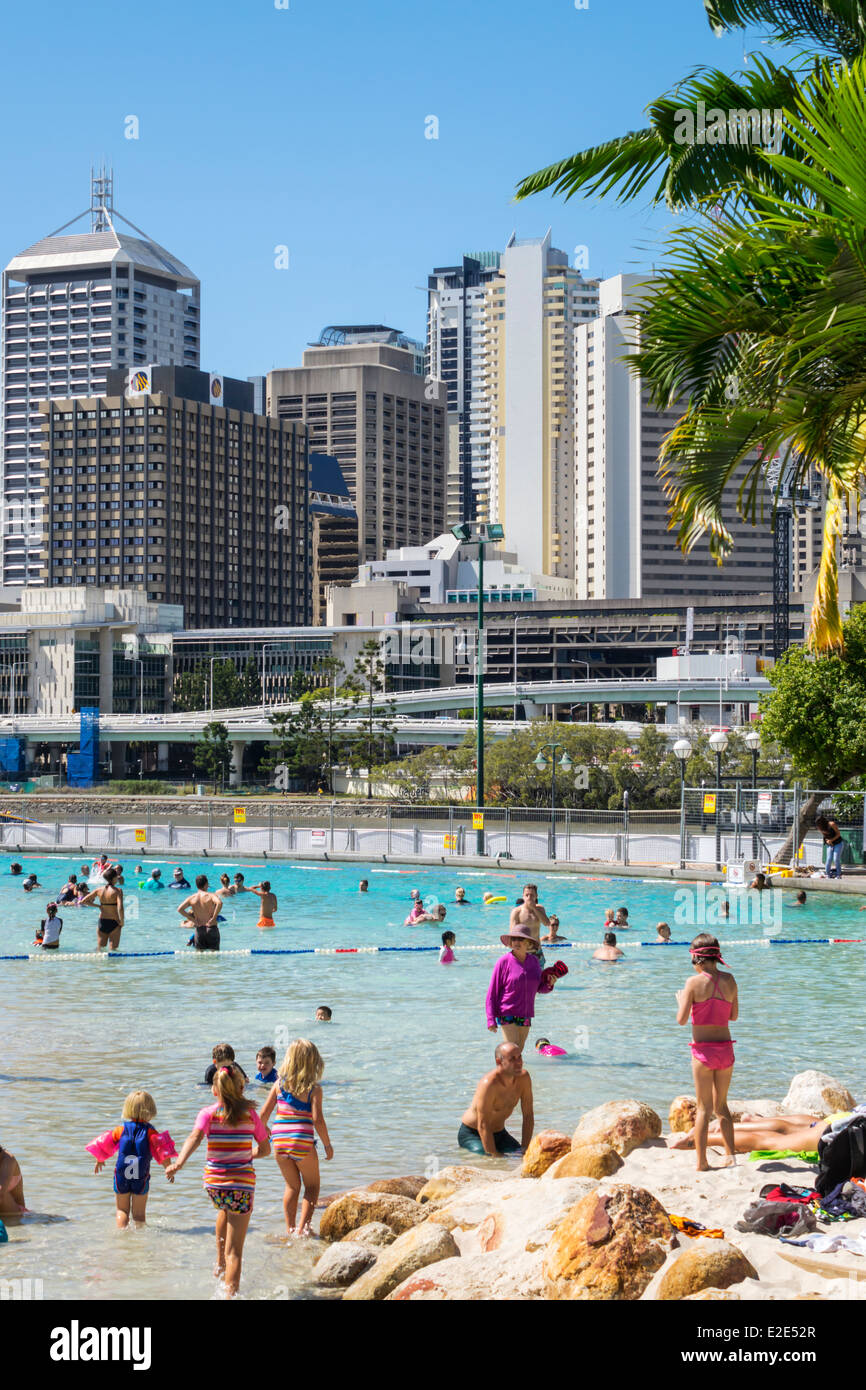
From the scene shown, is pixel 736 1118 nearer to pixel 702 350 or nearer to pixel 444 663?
pixel 702 350

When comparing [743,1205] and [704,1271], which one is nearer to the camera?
[704,1271]

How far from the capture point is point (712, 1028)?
11312 millimetres

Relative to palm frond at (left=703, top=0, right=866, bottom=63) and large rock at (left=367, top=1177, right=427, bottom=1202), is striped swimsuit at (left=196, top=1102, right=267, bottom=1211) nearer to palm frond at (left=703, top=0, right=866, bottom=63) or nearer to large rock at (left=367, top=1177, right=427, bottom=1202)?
large rock at (left=367, top=1177, right=427, bottom=1202)

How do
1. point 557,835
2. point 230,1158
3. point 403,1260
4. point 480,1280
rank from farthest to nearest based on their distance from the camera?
point 557,835 → point 230,1158 → point 403,1260 → point 480,1280

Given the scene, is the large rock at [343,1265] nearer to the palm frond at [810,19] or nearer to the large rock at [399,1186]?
the large rock at [399,1186]

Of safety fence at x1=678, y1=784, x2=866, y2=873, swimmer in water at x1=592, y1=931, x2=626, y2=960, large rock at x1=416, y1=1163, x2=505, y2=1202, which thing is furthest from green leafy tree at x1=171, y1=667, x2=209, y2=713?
large rock at x1=416, y1=1163, x2=505, y2=1202

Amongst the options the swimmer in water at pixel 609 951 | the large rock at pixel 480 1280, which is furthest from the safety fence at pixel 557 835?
the large rock at pixel 480 1280

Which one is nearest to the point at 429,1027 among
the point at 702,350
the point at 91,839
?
the point at 702,350

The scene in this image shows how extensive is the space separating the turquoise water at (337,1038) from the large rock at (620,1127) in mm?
1068

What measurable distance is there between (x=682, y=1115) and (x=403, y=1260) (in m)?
4.32

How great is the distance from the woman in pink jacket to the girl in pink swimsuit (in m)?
2.22

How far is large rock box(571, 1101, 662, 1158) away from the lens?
1198 cm

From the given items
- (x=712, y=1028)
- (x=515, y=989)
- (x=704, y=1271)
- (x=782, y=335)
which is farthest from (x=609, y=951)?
(x=782, y=335)

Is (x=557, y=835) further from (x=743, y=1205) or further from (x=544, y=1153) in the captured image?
(x=743, y=1205)
